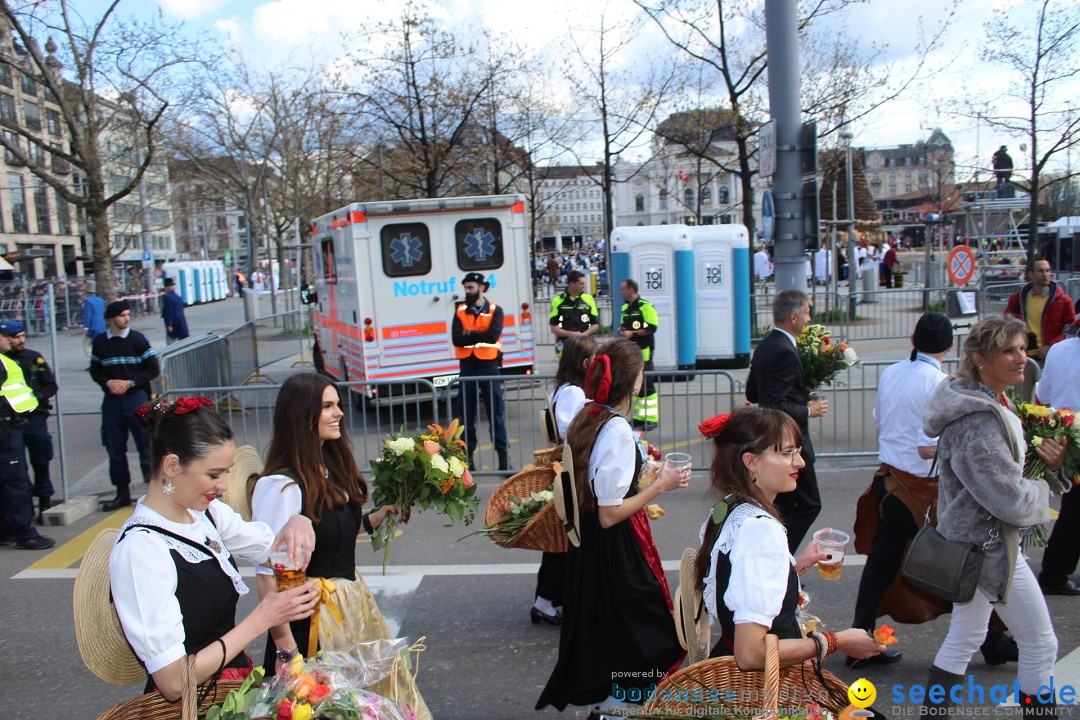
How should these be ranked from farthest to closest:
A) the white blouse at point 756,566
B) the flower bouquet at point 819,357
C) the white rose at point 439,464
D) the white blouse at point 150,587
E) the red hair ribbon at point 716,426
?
1. the flower bouquet at point 819,357
2. the white rose at point 439,464
3. the red hair ribbon at point 716,426
4. the white blouse at point 756,566
5. the white blouse at point 150,587

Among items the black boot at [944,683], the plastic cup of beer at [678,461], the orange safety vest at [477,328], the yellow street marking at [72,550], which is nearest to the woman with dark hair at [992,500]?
the black boot at [944,683]

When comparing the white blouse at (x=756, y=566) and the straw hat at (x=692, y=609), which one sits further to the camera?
the straw hat at (x=692, y=609)

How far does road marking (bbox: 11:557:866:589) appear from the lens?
5.99 meters

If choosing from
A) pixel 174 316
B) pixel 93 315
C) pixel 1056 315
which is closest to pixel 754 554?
pixel 1056 315

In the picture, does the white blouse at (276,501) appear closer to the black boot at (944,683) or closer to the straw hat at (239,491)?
the straw hat at (239,491)

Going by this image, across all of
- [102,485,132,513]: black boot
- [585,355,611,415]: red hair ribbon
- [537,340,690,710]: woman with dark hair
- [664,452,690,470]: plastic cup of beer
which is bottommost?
[102,485,132,513]: black boot

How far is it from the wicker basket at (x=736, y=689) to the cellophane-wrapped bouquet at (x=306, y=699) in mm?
729

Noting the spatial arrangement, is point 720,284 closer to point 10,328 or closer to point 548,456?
point 548,456

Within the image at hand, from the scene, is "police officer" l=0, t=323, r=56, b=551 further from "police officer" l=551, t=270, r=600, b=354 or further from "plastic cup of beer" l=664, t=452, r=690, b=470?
"police officer" l=551, t=270, r=600, b=354

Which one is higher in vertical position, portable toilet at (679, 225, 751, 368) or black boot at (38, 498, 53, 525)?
portable toilet at (679, 225, 751, 368)

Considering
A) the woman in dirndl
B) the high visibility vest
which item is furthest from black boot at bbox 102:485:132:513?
the woman in dirndl

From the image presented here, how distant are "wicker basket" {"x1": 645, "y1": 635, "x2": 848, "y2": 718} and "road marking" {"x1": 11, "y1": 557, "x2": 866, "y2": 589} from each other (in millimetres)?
3527

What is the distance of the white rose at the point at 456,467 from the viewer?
12.1ft

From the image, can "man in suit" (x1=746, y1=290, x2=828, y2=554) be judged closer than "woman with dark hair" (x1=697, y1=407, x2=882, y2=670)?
No
